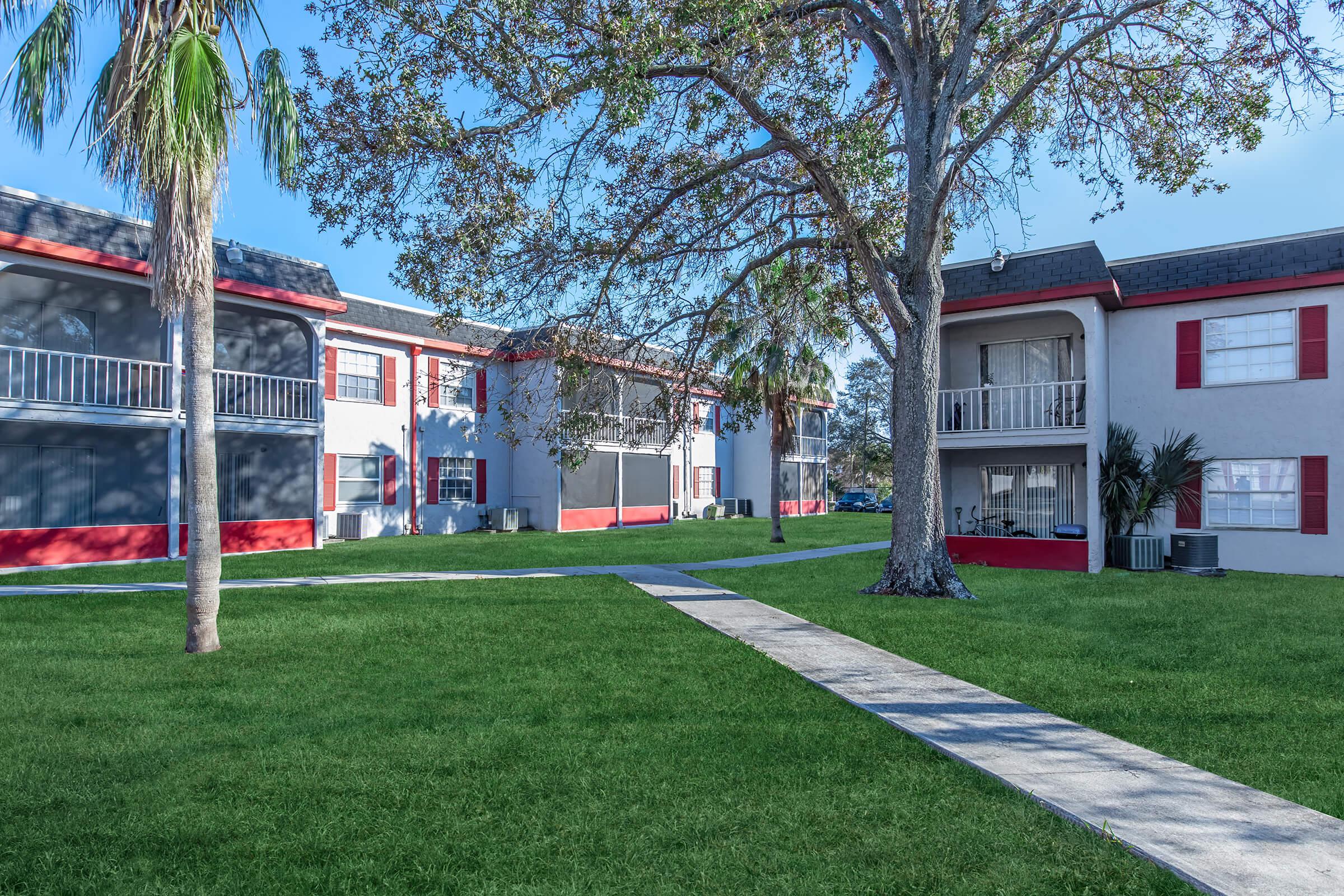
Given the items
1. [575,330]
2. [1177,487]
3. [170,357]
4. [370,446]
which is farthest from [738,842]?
[370,446]

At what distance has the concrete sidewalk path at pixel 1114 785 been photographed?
366 cm

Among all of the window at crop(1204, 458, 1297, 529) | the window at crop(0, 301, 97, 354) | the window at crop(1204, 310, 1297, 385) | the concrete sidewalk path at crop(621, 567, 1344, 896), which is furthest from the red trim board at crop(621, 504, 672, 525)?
the concrete sidewalk path at crop(621, 567, 1344, 896)

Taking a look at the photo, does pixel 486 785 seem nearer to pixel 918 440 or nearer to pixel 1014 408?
pixel 918 440

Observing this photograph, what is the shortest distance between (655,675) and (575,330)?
763 cm

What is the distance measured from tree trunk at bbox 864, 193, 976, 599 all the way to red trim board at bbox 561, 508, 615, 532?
1735 centimetres

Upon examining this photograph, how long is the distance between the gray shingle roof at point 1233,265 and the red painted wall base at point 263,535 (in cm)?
1934

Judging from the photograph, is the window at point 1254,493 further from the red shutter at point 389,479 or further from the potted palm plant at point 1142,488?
the red shutter at point 389,479

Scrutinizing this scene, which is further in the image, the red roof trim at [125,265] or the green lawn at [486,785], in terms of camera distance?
the red roof trim at [125,265]

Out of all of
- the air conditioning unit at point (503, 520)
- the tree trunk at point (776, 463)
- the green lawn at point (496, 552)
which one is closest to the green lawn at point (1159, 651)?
the green lawn at point (496, 552)

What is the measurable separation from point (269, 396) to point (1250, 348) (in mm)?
21113

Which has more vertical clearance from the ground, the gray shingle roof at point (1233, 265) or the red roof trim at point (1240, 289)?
the gray shingle roof at point (1233, 265)

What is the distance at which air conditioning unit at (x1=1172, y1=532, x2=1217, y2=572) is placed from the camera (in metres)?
16.0

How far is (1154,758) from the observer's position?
5.14 metres

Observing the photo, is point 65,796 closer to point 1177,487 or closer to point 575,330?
point 575,330
